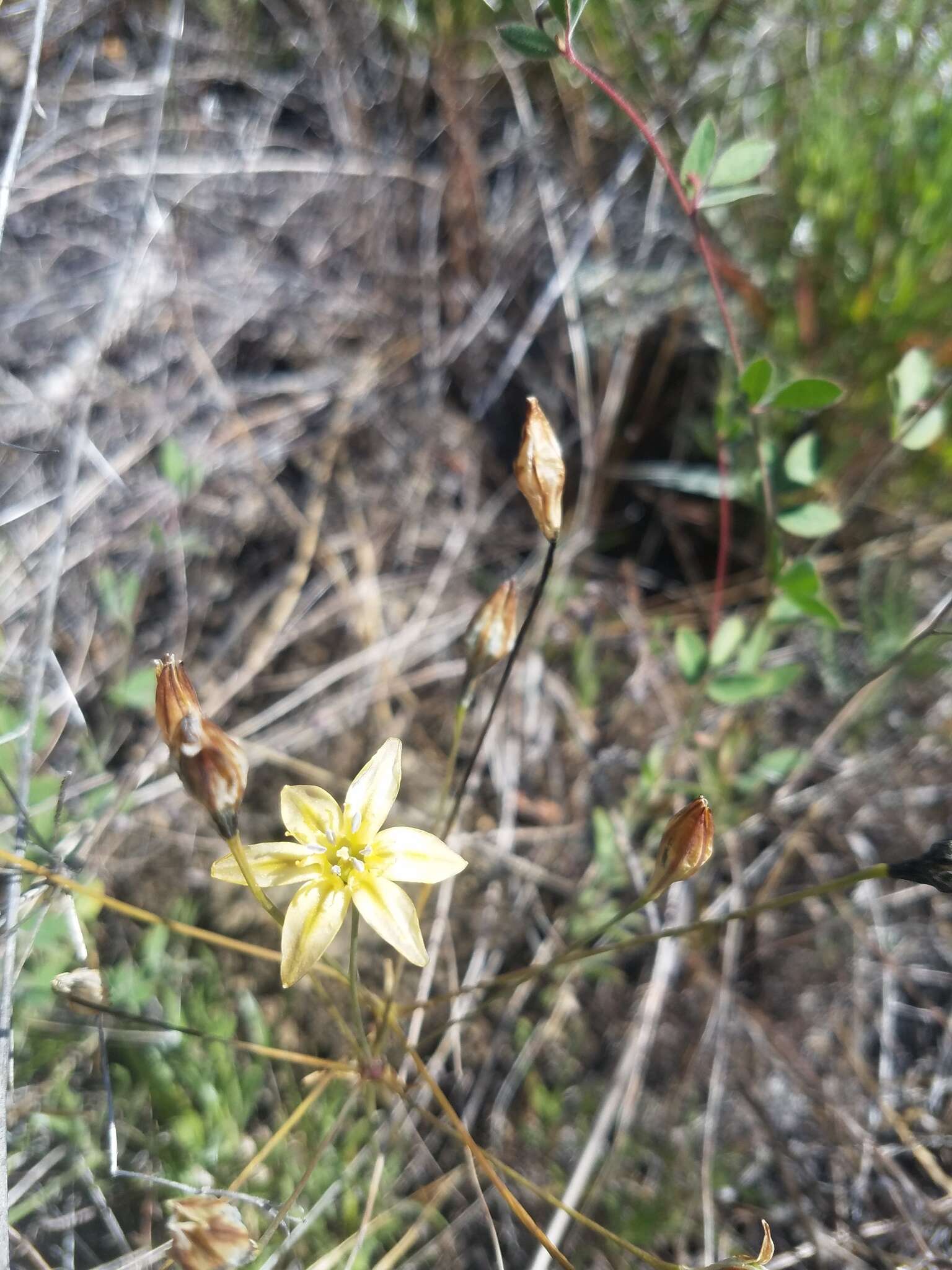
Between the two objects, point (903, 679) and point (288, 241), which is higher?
point (288, 241)

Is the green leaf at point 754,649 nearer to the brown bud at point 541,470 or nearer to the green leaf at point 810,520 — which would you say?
the green leaf at point 810,520

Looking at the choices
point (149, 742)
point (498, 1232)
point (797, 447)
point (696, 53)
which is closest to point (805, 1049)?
point (498, 1232)

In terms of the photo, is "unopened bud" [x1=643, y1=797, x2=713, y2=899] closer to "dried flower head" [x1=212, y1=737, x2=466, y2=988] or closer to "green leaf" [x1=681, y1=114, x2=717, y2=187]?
"dried flower head" [x1=212, y1=737, x2=466, y2=988]

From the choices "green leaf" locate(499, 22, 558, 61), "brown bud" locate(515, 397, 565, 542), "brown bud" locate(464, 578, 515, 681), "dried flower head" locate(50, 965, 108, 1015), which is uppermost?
"green leaf" locate(499, 22, 558, 61)

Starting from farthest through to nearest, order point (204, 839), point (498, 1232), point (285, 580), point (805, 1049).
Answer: point (285, 580) < point (204, 839) < point (805, 1049) < point (498, 1232)

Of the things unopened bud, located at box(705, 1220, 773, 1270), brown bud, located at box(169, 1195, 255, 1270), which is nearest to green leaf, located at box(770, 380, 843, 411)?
unopened bud, located at box(705, 1220, 773, 1270)

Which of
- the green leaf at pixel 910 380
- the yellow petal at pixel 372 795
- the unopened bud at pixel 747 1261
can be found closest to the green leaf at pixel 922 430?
the green leaf at pixel 910 380

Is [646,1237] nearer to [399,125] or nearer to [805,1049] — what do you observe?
[805,1049]
